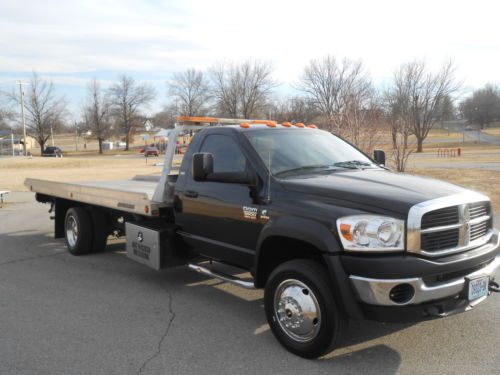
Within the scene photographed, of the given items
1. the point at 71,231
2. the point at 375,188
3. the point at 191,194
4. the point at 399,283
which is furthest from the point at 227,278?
the point at 71,231

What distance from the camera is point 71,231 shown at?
26.3 ft

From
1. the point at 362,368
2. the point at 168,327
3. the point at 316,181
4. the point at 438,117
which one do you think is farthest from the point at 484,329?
the point at 438,117

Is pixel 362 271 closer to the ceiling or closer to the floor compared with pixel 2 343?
closer to the ceiling

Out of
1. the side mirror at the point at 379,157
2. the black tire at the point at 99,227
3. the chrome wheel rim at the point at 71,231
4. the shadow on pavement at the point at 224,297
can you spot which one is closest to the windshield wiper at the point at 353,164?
the side mirror at the point at 379,157

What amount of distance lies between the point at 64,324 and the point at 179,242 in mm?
1559

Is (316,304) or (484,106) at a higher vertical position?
(484,106)

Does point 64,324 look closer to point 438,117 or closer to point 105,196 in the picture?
point 105,196

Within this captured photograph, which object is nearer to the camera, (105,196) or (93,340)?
(93,340)

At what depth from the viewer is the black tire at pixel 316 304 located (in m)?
3.70

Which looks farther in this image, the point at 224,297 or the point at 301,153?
the point at 224,297

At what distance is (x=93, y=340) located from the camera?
4.36 m

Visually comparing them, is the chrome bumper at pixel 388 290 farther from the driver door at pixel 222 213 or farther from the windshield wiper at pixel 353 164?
the windshield wiper at pixel 353 164

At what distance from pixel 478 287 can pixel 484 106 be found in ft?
404

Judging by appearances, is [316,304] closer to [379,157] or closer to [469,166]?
[379,157]
